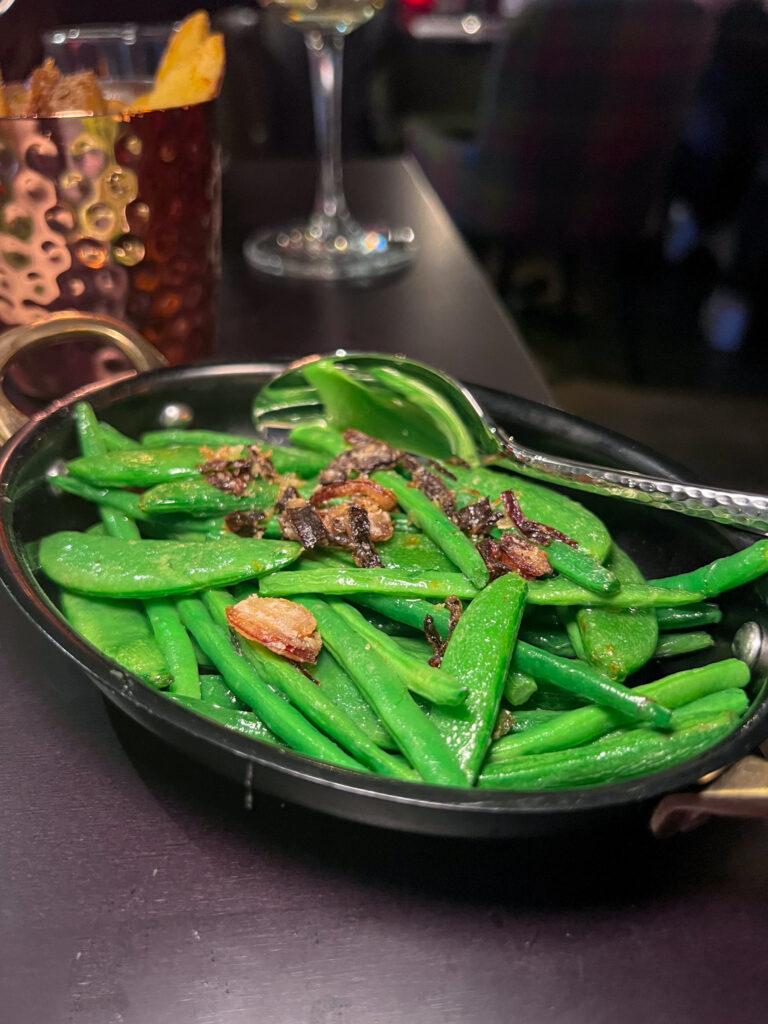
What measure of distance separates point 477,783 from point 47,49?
1.44m

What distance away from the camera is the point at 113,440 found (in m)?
A: 1.02

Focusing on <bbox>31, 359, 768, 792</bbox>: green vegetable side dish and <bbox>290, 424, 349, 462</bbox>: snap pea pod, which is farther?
<bbox>290, 424, 349, 462</bbox>: snap pea pod

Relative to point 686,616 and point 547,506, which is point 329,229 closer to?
point 547,506

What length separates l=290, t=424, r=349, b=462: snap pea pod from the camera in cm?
106

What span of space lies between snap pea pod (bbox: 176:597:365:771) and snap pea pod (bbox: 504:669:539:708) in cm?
16

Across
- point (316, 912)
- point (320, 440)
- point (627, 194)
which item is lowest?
point (627, 194)

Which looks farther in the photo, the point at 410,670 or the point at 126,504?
the point at 126,504

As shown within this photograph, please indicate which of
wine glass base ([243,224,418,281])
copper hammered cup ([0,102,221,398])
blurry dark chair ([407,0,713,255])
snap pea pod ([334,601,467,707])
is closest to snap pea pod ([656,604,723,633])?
snap pea pod ([334,601,467,707])

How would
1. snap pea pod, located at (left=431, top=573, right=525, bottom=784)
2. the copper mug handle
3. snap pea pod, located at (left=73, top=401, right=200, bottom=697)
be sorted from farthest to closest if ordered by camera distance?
the copper mug handle → snap pea pod, located at (left=73, top=401, right=200, bottom=697) → snap pea pod, located at (left=431, top=573, right=525, bottom=784)

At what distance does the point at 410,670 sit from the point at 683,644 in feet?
0.98

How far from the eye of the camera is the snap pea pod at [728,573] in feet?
2.52

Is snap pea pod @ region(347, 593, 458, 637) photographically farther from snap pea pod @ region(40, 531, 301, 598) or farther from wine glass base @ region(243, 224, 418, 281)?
wine glass base @ region(243, 224, 418, 281)

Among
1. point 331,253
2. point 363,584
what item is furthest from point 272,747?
point 331,253

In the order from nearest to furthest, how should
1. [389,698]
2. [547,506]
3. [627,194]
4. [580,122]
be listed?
[389,698] < [547,506] < [580,122] < [627,194]
